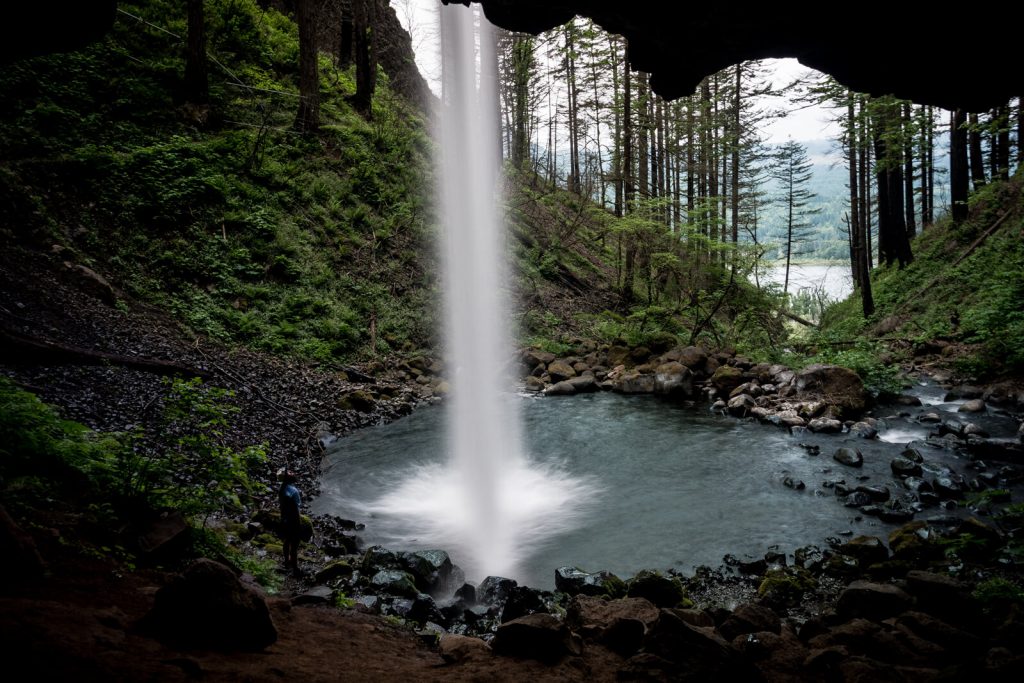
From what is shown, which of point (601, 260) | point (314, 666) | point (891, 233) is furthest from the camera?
point (601, 260)

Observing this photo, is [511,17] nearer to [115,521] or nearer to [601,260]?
[115,521]

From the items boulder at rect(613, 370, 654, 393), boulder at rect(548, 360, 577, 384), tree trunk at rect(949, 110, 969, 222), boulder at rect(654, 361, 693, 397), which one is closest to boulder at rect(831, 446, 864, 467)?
boulder at rect(654, 361, 693, 397)

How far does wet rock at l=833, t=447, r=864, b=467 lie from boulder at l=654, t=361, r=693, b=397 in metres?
6.12

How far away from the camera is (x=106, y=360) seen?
406 inches

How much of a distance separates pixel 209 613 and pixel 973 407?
16234 millimetres

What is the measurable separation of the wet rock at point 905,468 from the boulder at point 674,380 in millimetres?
7172

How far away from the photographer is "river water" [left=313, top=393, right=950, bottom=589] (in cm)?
831

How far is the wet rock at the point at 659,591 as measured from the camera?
21.4ft

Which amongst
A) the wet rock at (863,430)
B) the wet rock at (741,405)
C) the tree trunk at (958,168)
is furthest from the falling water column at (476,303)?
the tree trunk at (958,168)

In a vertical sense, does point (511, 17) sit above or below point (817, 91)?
below

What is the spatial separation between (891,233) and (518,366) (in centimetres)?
1988

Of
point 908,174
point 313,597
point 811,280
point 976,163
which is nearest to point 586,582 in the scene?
point 313,597

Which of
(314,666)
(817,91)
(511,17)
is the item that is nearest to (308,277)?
(511,17)

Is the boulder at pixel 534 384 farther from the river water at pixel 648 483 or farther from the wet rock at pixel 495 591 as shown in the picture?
the wet rock at pixel 495 591
